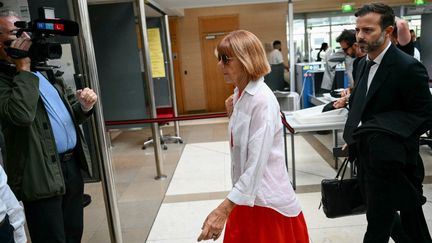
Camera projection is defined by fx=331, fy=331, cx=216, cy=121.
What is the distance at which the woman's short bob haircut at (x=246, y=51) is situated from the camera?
51.1 inches

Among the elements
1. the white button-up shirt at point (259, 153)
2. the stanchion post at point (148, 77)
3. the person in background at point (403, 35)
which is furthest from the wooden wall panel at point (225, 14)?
the white button-up shirt at point (259, 153)

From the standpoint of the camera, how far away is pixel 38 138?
5.12 feet

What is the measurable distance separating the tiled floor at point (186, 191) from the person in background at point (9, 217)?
1.50 m

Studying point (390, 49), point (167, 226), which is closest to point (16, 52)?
point (390, 49)

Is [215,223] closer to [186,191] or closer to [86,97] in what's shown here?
[86,97]

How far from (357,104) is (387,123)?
22 cm

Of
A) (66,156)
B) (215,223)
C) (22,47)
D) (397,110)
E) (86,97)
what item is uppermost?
(22,47)

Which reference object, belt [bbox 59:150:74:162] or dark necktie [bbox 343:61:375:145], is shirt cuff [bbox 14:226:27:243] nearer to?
belt [bbox 59:150:74:162]

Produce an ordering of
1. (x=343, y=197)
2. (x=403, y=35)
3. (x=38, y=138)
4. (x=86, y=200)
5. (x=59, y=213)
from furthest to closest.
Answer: (x=86, y=200) → (x=403, y=35) → (x=343, y=197) → (x=59, y=213) → (x=38, y=138)

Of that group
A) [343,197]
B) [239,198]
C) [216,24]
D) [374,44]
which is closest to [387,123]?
[374,44]

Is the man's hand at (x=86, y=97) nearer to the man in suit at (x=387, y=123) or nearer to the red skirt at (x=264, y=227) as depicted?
the red skirt at (x=264, y=227)

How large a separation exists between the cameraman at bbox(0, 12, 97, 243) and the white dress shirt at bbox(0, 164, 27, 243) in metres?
0.25

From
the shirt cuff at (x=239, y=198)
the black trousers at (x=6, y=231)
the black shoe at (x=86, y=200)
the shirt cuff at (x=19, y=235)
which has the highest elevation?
the shirt cuff at (x=239, y=198)

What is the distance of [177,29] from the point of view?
859 centimetres
